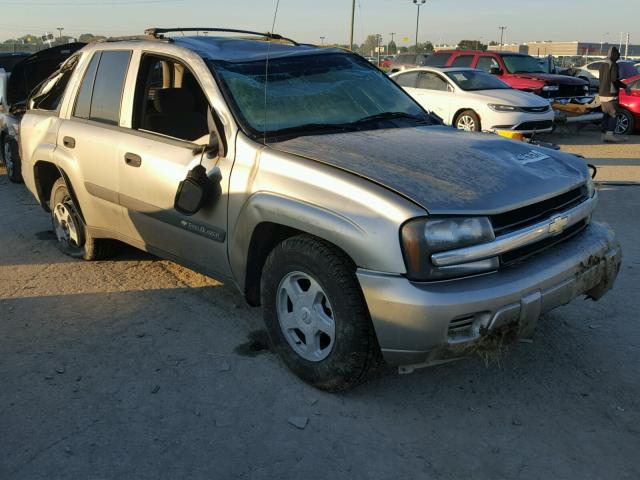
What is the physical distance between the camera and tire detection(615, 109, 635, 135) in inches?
563

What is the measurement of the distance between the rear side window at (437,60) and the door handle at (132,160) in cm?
1324

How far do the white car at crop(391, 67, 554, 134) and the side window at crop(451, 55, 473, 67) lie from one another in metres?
2.61

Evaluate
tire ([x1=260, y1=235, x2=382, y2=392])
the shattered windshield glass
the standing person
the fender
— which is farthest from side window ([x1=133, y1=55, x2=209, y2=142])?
the standing person

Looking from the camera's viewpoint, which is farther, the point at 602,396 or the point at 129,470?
the point at 602,396

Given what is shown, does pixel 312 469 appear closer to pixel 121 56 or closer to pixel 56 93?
pixel 121 56

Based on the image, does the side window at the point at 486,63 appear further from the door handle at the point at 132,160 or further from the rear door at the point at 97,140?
the door handle at the point at 132,160

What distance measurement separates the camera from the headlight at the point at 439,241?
2.80 meters

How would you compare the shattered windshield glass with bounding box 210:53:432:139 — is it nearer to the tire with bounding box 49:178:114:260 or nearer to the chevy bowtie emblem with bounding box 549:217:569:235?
the chevy bowtie emblem with bounding box 549:217:569:235

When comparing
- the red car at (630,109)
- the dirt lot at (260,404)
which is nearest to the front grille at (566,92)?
the red car at (630,109)

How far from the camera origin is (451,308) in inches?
109

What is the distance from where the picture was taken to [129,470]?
2738 millimetres

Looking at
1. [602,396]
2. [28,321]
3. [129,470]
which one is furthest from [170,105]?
[602,396]

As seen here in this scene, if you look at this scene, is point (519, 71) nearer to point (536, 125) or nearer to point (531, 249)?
point (536, 125)

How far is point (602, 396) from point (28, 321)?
3.62 m
